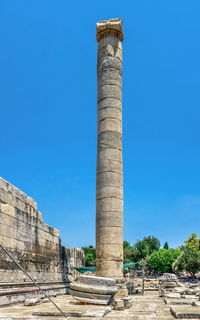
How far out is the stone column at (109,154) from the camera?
51.4 feet

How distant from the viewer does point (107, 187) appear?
1639cm

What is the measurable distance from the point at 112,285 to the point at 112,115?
898 cm

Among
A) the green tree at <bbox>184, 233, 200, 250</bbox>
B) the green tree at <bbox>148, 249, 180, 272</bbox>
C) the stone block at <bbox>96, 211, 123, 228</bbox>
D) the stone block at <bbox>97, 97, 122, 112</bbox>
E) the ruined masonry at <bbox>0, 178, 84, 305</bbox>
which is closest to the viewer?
the ruined masonry at <bbox>0, 178, 84, 305</bbox>

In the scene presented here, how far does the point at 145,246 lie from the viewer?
74938mm

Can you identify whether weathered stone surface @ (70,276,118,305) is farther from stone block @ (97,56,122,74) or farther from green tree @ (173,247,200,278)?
green tree @ (173,247,200,278)

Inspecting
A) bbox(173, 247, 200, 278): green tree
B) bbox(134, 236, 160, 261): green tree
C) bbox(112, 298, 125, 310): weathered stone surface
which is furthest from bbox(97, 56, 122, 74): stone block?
A: bbox(134, 236, 160, 261): green tree

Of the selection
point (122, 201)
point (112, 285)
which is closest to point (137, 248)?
point (122, 201)

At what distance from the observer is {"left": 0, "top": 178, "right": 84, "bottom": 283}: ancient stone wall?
39.4 feet

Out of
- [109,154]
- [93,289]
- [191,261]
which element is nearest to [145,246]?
[191,261]

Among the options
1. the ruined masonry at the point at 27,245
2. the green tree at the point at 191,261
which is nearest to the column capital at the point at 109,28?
the ruined masonry at the point at 27,245

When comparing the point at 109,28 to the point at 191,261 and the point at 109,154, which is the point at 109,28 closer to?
the point at 109,154

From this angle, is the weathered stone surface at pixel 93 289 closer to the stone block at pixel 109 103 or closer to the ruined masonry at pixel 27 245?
the ruined masonry at pixel 27 245

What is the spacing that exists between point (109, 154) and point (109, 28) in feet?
22.2

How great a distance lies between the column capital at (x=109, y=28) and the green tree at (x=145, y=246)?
198 ft
